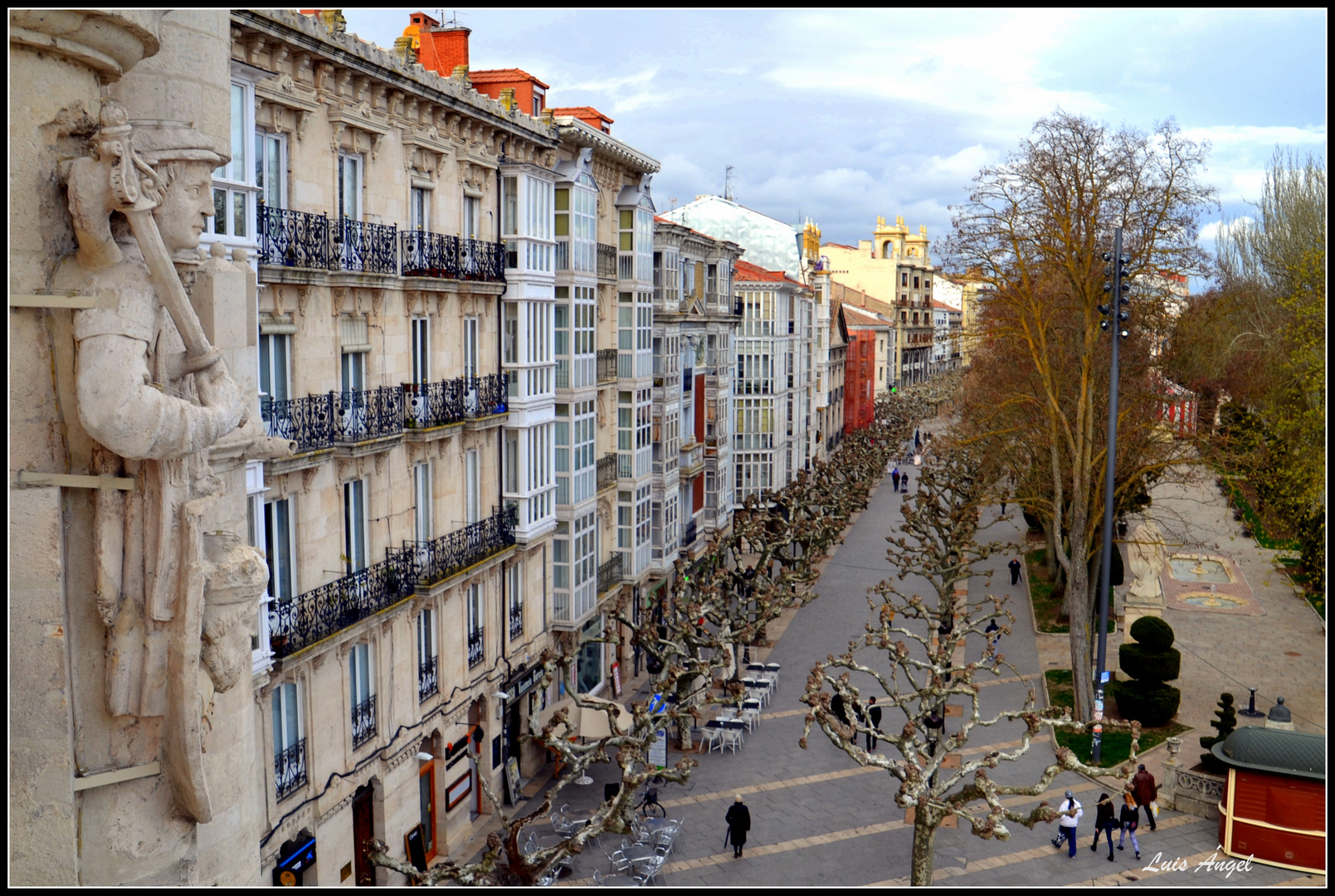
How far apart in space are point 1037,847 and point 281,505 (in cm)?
1697

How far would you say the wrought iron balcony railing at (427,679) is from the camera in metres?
21.9

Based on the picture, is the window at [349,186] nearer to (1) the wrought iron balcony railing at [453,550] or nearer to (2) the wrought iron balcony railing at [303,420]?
(2) the wrought iron balcony railing at [303,420]

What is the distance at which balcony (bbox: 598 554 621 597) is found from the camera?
106 feet

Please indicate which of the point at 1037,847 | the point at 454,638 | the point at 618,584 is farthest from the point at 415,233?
the point at 1037,847

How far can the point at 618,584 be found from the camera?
33.4 metres

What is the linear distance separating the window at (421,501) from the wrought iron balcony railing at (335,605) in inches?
54.5

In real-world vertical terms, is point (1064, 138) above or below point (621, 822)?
above

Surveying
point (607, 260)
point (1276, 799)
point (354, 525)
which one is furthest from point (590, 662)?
point (1276, 799)

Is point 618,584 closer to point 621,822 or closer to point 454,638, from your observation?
point 454,638

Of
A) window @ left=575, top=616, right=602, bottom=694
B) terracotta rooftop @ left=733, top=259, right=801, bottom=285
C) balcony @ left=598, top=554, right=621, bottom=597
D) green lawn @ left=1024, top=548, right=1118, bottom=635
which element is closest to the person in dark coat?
window @ left=575, top=616, right=602, bottom=694

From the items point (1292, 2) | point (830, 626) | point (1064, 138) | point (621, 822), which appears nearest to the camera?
point (1292, 2)

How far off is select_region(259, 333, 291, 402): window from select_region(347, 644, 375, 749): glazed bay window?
4844 millimetres

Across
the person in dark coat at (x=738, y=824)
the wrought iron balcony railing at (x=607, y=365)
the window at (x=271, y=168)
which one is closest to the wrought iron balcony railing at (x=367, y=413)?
the window at (x=271, y=168)

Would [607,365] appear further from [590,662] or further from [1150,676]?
[1150,676]
